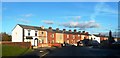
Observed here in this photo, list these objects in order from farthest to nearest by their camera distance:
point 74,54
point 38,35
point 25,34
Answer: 1. point 38,35
2. point 25,34
3. point 74,54

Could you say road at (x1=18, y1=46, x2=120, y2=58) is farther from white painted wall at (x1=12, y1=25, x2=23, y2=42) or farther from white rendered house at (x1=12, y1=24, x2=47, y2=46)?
white painted wall at (x1=12, y1=25, x2=23, y2=42)

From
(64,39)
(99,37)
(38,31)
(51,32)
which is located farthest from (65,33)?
(99,37)

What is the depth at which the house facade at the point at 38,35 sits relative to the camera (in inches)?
3127

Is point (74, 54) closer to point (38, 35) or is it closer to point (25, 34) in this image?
point (25, 34)

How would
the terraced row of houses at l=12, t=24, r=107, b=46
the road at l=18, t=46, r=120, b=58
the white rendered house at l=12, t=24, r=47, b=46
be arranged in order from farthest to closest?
the terraced row of houses at l=12, t=24, r=107, b=46
the white rendered house at l=12, t=24, r=47, b=46
the road at l=18, t=46, r=120, b=58

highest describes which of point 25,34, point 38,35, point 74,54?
point 25,34

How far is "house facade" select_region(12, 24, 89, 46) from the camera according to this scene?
79438mm

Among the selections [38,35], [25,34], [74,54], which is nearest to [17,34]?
[25,34]

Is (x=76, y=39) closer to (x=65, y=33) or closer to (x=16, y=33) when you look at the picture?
(x=65, y=33)

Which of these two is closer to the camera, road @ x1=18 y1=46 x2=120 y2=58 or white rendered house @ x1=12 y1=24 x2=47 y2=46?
road @ x1=18 y1=46 x2=120 y2=58

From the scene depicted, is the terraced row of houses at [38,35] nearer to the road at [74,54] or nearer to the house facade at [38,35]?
the house facade at [38,35]

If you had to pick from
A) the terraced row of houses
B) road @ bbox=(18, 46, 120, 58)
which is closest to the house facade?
the terraced row of houses

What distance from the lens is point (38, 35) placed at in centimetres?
8494

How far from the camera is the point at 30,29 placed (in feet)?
272
